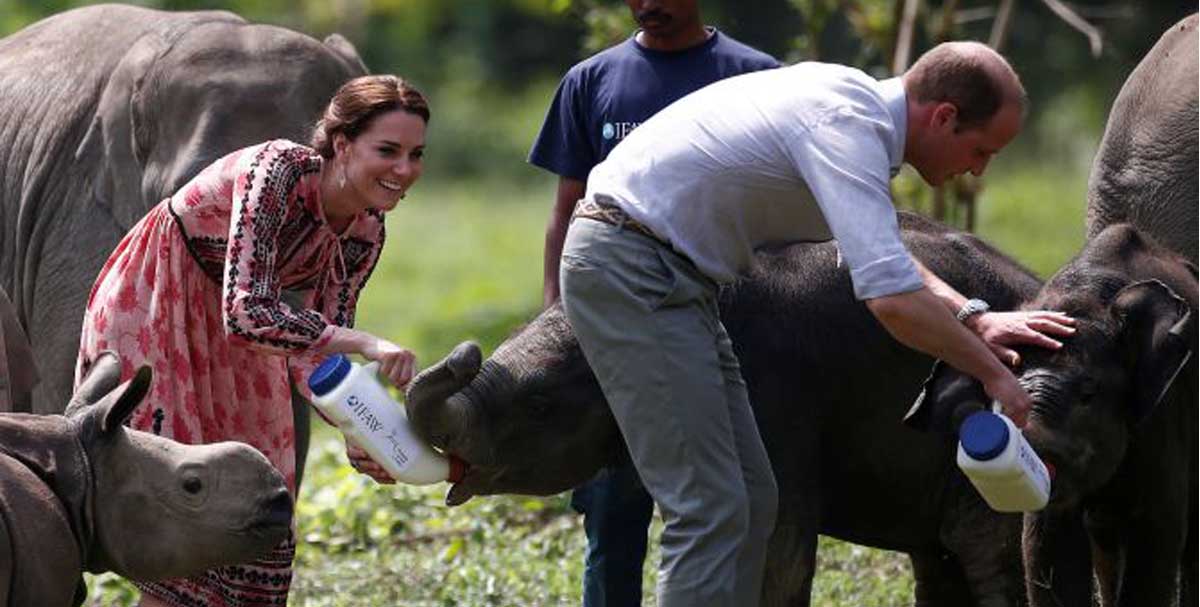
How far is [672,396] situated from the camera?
670 centimetres

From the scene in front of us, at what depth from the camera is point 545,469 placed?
7520mm

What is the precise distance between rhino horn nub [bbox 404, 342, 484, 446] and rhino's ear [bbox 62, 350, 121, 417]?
72 cm

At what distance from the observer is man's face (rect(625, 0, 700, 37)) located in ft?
26.9

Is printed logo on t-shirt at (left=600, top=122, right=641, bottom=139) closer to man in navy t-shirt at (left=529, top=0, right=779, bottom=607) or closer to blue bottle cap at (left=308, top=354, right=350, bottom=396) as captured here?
man in navy t-shirt at (left=529, top=0, right=779, bottom=607)

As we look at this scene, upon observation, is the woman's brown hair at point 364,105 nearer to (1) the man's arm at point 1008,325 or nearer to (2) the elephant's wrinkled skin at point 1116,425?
(1) the man's arm at point 1008,325

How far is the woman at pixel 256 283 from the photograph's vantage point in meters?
6.94

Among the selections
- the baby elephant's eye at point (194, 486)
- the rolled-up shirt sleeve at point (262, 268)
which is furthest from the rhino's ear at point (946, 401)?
the baby elephant's eye at point (194, 486)

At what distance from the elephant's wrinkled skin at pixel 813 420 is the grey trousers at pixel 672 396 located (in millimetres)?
541

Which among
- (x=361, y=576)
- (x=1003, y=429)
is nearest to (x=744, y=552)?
(x=1003, y=429)

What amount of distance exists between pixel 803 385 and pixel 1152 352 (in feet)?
3.05

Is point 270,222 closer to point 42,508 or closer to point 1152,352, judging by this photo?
point 42,508

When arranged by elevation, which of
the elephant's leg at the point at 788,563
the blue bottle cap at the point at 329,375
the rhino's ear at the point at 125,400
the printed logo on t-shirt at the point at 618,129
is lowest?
the elephant's leg at the point at 788,563

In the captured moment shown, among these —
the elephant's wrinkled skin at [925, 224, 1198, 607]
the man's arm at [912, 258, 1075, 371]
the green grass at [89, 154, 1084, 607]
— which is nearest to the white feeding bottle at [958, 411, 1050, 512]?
the man's arm at [912, 258, 1075, 371]

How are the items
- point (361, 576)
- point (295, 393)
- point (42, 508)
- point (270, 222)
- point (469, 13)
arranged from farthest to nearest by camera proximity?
1. point (469, 13)
2. point (361, 576)
3. point (295, 393)
4. point (270, 222)
5. point (42, 508)
